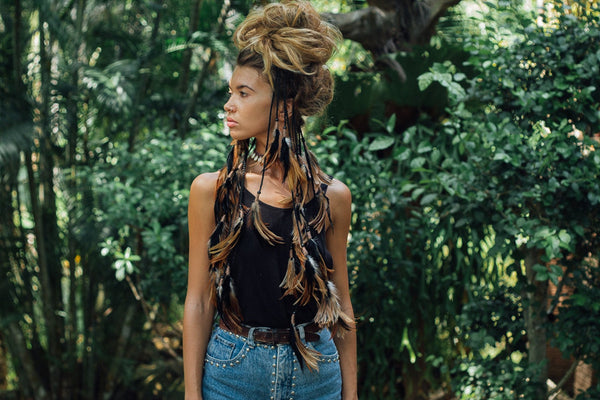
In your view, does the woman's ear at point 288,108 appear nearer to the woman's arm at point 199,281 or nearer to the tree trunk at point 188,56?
the woman's arm at point 199,281

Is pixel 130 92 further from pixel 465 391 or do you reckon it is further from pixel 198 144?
pixel 465 391

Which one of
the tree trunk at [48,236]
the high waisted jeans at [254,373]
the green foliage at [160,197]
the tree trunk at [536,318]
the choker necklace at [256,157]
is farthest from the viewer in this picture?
the tree trunk at [48,236]

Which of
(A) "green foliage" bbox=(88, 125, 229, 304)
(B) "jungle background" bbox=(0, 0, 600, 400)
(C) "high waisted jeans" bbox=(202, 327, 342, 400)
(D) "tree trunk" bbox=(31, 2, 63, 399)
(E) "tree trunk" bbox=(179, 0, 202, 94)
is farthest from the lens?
(E) "tree trunk" bbox=(179, 0, 202, 94)

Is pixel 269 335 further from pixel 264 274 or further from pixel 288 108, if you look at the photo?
pixel 288 108

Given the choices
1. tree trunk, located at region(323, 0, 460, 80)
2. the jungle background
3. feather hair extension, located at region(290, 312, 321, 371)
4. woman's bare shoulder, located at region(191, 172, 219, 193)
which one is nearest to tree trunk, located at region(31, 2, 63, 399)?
the jungle background

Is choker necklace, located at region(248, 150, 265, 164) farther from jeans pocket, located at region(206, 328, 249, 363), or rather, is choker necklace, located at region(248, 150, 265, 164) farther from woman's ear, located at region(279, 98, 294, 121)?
jeans pocket, located at region(206, 328, 249, 363)

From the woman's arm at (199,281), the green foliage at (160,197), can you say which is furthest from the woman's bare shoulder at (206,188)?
the green foliage at (160,197)

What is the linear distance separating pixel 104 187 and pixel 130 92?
92 centimetres

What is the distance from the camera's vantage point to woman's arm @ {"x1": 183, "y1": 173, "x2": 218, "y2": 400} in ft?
5.40

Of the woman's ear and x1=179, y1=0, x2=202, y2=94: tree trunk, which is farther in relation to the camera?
x1=179, y1=0, x2=202, y2=94: tree trunk

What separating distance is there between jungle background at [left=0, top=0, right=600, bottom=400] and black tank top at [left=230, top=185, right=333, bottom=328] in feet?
1.54

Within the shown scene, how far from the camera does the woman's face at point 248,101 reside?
5.33 feet

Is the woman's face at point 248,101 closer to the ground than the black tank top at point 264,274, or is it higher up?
higher up

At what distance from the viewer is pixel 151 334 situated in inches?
203
